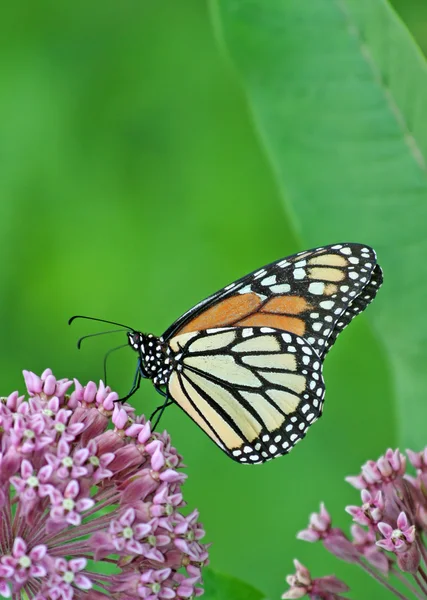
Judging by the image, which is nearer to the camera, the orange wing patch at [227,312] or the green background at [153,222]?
the orange wing patch at [227,312]

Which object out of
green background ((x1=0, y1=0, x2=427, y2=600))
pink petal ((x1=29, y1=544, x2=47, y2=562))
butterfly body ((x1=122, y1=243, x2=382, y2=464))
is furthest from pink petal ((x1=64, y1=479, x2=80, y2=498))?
green background ((x1=0, y1=0, x2=427, y2=600))

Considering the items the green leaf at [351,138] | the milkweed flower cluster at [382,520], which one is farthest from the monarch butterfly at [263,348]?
the milkweed flower cluster at [382,520]

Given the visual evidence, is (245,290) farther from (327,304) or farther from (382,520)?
(382,520)

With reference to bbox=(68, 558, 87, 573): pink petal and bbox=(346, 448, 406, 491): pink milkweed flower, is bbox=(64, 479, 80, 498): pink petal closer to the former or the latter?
bbox=(68, 558, 87, 573): pink petal

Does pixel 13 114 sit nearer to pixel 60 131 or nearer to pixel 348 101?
pixel 60 131

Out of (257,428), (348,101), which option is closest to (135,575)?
(257,428)

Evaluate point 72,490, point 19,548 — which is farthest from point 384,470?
point 19,548

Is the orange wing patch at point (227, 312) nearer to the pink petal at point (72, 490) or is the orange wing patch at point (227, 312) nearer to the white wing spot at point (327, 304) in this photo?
the white wing spot at point (327, 304)
